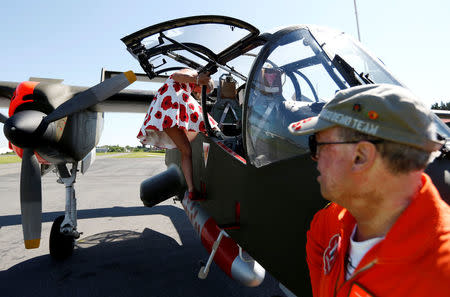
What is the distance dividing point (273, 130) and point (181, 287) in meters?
2.51

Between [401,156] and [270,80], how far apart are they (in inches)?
59.6

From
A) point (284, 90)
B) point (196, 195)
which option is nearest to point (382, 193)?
point (284, 90)

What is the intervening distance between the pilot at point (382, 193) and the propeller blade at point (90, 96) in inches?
156

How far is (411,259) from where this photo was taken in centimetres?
86

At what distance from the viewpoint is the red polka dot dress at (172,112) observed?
308 cm

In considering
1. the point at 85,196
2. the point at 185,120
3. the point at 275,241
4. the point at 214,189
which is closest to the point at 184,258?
the point at 214,189

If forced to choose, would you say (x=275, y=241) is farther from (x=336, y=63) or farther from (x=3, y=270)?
(x=3, y=270)

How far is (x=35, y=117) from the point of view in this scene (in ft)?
13.7

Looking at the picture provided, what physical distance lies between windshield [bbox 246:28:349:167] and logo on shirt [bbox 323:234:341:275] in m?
0.74

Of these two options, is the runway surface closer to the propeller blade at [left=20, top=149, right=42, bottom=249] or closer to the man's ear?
the propeller blade at [left=20, top=149, right=42, bottom=249]

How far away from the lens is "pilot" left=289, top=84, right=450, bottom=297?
0.85 meters

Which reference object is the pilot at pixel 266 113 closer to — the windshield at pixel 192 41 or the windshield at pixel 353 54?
the windshield at pixel 353 54

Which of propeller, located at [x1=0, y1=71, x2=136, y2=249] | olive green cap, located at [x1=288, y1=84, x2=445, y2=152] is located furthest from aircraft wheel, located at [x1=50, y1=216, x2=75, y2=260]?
olive green cap, located at [x1=288, y1=84, x2=445, y2=152]

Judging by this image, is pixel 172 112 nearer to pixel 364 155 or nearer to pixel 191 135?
pixel 191 135
